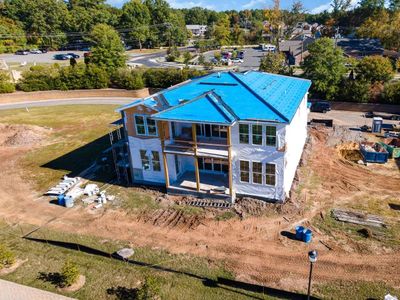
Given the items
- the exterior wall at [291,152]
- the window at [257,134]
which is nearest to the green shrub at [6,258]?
the window at [257,134]

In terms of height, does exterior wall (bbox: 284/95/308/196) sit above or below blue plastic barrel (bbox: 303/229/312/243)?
above

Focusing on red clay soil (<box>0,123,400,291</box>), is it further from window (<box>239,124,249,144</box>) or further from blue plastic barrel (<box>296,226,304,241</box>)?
window (<box>239,124,249,144</box>)

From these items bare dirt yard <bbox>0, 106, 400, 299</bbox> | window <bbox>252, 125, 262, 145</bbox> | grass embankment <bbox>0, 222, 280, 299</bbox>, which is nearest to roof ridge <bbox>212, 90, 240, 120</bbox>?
window <bbox>252, 125, 262, 145</bbox>

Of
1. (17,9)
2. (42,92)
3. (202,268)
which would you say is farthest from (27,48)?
(202,268)

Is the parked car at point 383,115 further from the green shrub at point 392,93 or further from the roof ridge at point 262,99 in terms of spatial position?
the roof ridge at point 262,99

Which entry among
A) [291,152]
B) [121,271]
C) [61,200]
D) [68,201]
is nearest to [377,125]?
Result: [291,152]

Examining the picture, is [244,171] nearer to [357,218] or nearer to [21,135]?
[357,218]

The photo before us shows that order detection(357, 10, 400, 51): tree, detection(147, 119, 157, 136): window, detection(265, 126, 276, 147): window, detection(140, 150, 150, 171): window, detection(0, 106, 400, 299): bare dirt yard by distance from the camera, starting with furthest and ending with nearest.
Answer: detection(357, 10, 400, 51): tree
detection(140, 150, 150, 171): window
detection(147, 119, 157, 136): window
detection(265, 126, 276, 147): window
detection(0, 106, 400, 299): bare dirt yard
